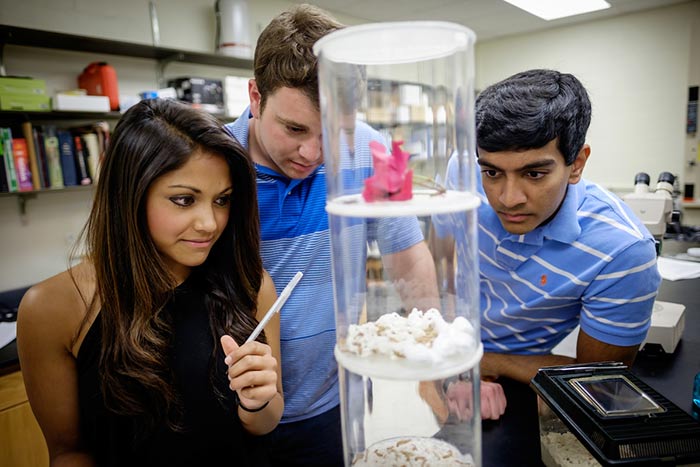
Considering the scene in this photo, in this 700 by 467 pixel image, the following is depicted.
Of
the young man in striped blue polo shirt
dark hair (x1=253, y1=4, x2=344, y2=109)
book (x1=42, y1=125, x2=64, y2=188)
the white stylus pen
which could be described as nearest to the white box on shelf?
book (x1=42, y1=125, x2=64, y2=188)

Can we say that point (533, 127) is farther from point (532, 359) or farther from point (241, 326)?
point (241, 326)

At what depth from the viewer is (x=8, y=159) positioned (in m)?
2.48

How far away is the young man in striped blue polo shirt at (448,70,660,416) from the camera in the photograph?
1110 millimetres

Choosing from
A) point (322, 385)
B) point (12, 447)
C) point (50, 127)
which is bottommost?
point (12, 447)

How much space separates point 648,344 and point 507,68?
556 cm

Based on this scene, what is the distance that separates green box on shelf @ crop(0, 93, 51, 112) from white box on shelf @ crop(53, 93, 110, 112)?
0.21 feet

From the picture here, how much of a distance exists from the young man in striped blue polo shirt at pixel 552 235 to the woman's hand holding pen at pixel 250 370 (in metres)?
0.65

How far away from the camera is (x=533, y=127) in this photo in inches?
42.4

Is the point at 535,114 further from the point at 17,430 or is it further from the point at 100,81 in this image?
the point at 100,81

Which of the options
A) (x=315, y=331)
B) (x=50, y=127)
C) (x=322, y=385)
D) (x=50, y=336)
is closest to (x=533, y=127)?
(x=315, y=331)

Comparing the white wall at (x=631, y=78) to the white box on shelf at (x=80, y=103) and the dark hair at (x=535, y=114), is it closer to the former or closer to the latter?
the dark hair at (x=535, y=114)

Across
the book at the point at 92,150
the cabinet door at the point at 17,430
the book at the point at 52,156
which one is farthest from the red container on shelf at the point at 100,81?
the cabinet door at the point at 17,430

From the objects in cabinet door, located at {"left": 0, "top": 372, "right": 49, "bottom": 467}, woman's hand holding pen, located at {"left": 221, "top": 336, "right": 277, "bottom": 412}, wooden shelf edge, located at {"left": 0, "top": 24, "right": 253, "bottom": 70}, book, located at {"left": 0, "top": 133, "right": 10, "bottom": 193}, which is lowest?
cabinet door, located at {"left": 0, "top": 372, "right": 49, "bottom": 467}

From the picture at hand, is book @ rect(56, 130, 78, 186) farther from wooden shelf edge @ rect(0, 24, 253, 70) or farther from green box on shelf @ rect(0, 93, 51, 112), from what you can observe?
wooden shelf edge @ rect(0, 24, 253, 70)
